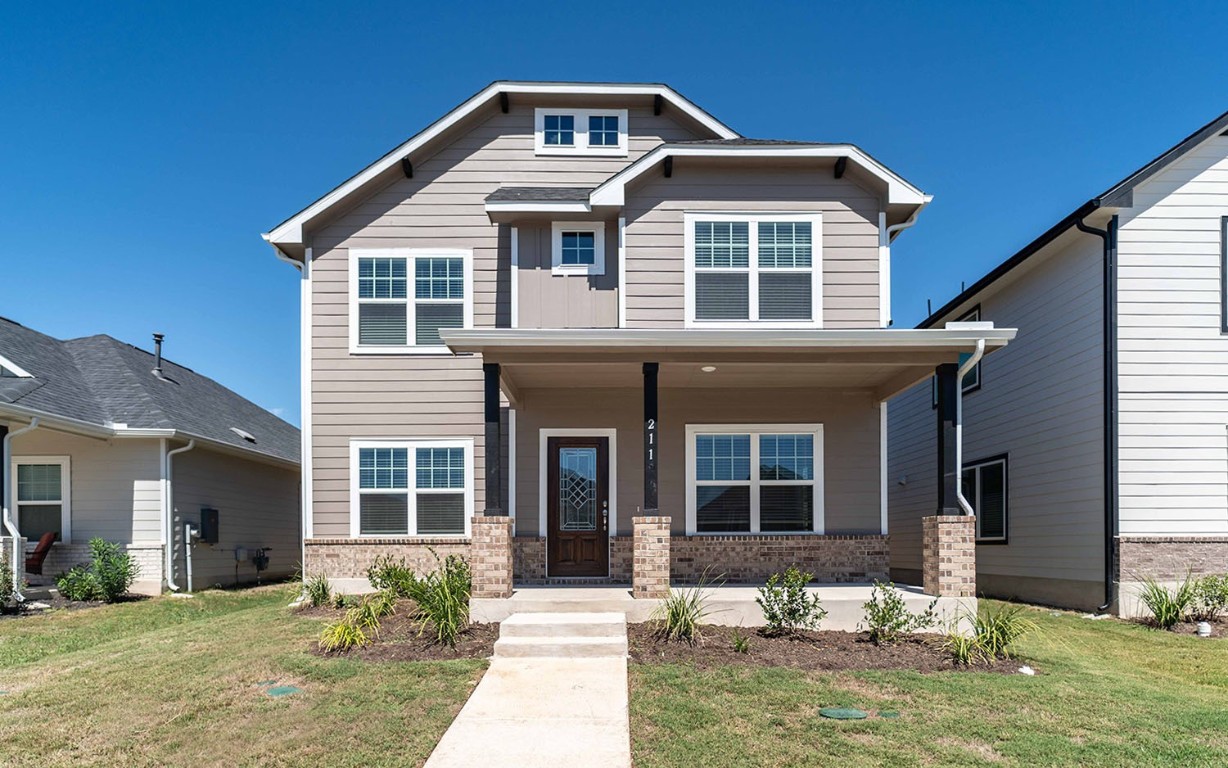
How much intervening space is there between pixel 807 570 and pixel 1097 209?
6.28m

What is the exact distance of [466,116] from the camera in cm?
1174

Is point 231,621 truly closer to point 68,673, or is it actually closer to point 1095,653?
point 68,673

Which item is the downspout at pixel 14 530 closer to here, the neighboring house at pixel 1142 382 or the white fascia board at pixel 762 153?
the white fascia board at pixel 762 153

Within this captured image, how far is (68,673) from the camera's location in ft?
23.9

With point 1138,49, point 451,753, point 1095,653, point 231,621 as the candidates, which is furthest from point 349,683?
point 1138,49

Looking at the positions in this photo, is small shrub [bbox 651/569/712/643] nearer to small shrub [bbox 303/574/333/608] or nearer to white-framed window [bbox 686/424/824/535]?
white-framed window [bbox 686/424/824/535]

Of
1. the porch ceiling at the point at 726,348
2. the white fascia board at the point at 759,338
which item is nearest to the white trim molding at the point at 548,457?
the porch ceiling at the point at 726,348

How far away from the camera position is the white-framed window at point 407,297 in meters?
11.4

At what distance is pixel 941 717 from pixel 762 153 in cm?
763

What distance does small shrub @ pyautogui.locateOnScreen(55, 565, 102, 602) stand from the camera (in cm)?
1208

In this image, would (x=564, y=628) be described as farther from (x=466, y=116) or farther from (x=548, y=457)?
(x=466, y=116)

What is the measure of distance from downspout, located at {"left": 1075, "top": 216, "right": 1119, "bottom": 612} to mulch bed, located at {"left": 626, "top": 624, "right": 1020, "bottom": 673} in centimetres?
390

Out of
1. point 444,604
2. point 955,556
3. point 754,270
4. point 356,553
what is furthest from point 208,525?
point 955,556

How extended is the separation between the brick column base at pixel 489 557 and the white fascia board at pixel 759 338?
1.97m
